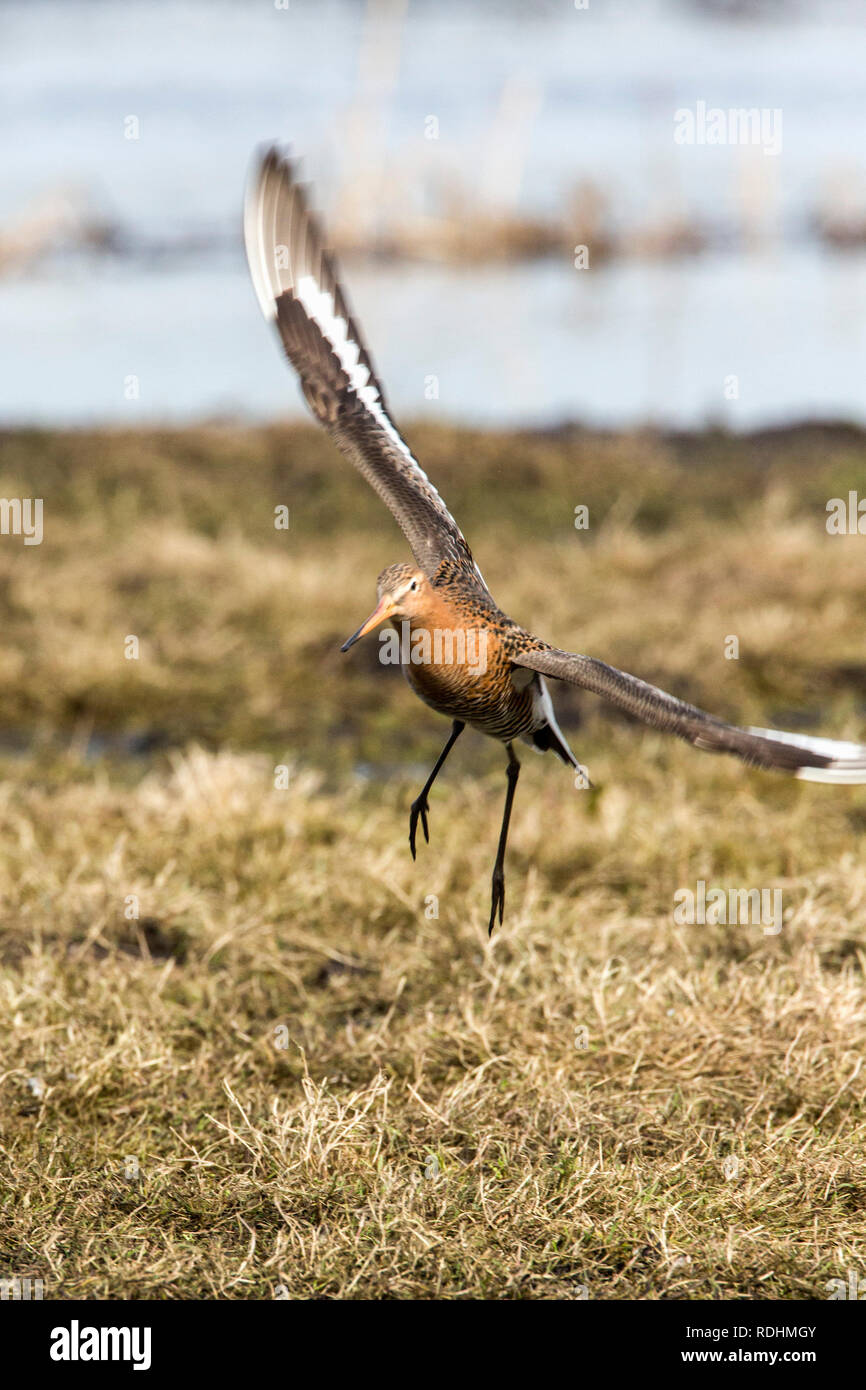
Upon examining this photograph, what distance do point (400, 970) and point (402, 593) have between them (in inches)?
66.3

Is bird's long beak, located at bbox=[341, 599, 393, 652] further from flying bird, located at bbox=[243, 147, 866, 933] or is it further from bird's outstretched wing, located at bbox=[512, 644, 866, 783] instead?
bird's outstretched wing, located at bbox=[512, 644, 866, 783]

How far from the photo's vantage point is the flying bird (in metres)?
2.97

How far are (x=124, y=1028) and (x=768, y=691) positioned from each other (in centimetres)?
457

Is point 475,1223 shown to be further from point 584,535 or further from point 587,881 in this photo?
point 584,535

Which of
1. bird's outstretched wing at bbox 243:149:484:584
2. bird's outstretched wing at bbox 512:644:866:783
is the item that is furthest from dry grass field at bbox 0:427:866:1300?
bird's outstretched wing at bbox 243:149:484:584

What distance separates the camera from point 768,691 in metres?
7.96

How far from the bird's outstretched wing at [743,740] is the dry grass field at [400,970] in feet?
3.83

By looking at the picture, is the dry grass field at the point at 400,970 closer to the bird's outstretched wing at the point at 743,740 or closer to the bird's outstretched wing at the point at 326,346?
the bird's outstretched wing at the point at 743,740

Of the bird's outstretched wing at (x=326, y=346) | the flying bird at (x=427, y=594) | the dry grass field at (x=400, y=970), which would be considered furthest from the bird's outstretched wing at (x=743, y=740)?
the dry grass field at (x=400, y=970)

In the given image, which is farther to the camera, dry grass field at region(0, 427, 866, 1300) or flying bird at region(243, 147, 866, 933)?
dry grass field at region(0, 427, 866, 1300)

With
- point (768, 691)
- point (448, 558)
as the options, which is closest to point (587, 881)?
point (448, 558)

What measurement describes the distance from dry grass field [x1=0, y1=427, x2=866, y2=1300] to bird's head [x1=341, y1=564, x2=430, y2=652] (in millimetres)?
1262

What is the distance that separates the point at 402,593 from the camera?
333cm

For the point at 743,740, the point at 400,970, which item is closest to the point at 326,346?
the point at 743,740
